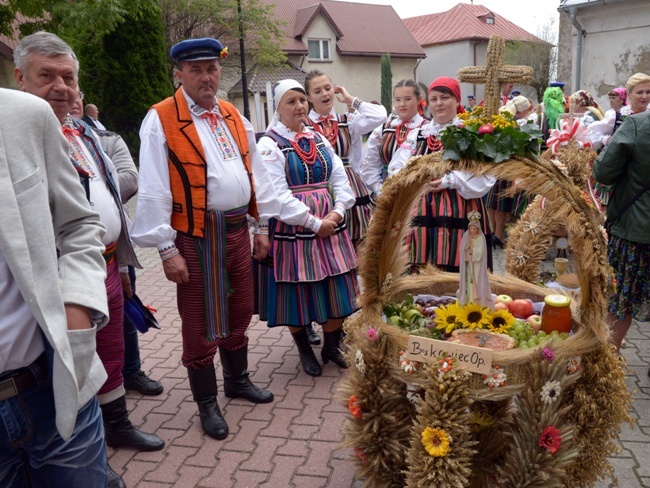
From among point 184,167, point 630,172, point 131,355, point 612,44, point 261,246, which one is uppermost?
point 612,44

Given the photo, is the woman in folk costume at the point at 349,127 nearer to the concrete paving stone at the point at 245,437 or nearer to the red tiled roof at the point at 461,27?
the concrete paving stone at the point at 245,437

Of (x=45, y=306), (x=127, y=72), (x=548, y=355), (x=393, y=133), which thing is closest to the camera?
(x=45, y=306)

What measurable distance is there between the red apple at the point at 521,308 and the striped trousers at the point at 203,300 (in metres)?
1.55

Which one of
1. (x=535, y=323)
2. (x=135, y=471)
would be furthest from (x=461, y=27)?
(x=135, y=471)

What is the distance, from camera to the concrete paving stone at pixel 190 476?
2.85 meters

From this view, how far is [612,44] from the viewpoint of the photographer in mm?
16672

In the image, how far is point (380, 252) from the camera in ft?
8.90

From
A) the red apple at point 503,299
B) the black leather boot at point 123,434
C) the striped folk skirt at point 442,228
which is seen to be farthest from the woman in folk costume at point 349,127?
the black leather boot at point 123,434

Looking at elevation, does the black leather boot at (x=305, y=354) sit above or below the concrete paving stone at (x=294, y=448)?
above

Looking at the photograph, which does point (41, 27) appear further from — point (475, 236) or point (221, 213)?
point (475, 236)

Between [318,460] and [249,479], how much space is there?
1.26 ft

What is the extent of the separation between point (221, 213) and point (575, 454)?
6.80ft

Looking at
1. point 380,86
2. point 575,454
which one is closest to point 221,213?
point 575,454

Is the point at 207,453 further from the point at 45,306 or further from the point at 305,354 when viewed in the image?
the point at 45,306
